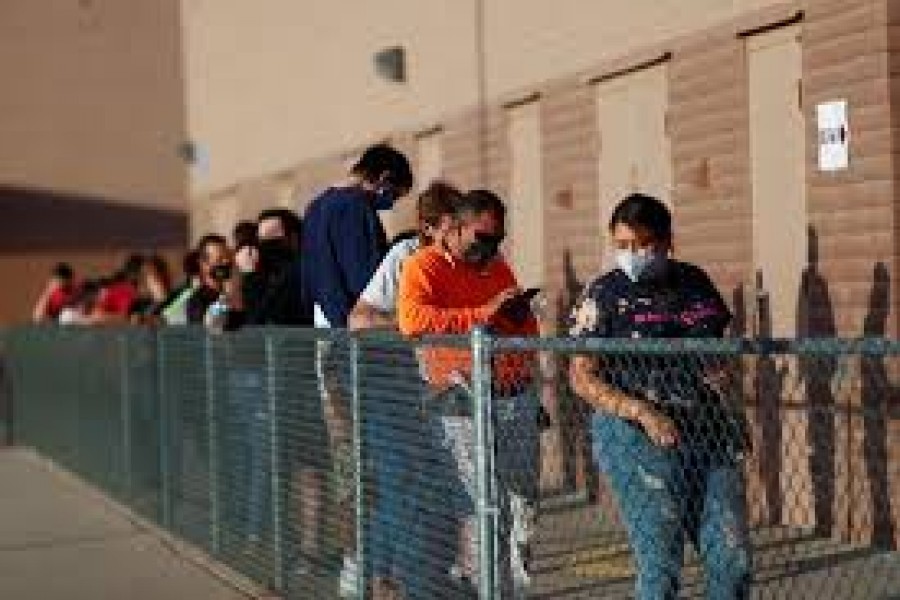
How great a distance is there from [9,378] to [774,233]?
11.3 m

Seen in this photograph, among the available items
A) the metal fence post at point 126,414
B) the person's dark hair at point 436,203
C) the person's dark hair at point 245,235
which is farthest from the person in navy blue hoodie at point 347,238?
the metal fence post at point 126,414

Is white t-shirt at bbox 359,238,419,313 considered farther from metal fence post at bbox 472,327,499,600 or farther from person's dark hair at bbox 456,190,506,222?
metal fence post at bbox 472,327,499,600

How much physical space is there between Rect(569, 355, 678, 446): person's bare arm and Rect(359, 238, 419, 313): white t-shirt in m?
1.67

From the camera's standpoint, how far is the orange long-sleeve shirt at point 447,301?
669 centimetres

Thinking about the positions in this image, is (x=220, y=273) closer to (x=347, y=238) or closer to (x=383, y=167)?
(x=347, y=238)

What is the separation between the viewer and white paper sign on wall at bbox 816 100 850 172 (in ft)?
28.4

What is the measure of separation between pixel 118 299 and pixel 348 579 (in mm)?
8714

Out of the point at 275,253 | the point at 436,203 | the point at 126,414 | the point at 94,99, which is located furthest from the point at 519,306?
the point at 94,99

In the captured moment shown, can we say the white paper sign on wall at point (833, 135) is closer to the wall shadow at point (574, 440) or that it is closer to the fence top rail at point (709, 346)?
the wall shadow at point (574, 440)

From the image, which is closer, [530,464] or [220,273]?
[530,464]

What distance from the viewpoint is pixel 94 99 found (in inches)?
1078

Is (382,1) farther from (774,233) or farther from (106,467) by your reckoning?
(774,233)

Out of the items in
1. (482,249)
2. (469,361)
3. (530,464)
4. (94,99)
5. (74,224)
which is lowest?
(530,464)

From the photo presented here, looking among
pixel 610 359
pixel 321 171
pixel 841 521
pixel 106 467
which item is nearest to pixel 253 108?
pixel 321 171
